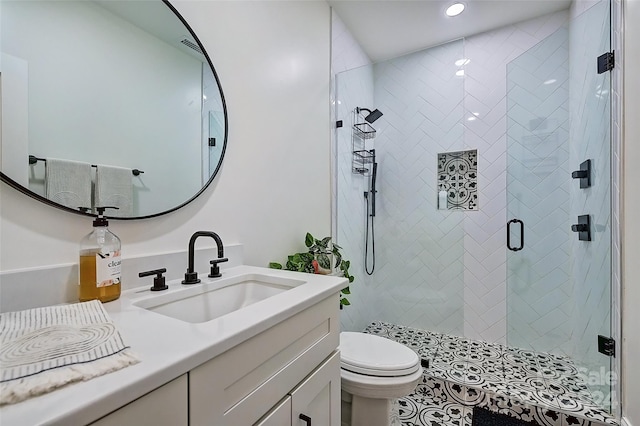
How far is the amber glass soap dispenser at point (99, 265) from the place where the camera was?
75 centimetres

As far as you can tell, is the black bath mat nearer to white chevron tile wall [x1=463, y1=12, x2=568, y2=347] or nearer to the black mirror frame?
white chevron tile wall [x1=463, y1=12, x2=568, y2=347]

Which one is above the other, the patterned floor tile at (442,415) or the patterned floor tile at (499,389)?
the patterned floor tile at (499,389)

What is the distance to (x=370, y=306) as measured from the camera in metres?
2.61

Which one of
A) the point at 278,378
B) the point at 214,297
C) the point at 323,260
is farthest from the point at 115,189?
the point at 323,260

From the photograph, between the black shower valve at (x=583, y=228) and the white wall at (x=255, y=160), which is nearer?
the white wall at (x=255, y=160)

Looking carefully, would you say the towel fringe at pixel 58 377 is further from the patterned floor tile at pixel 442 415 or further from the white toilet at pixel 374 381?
the patterned floor tile at pixel 442 415

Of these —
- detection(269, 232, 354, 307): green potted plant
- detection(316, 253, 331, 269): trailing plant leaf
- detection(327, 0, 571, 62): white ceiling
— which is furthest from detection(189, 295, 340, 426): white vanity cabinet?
detection(327, 0, 571, 62): white ceiling

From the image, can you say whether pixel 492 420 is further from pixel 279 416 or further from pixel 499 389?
pixel 279 416

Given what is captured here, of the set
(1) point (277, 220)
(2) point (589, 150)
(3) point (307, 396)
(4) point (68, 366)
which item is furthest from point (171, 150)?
(2) point (589, 150)

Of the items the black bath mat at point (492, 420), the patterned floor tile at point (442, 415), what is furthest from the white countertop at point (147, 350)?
the black bath mat at point (492, 420)

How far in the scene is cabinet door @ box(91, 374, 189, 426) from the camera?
404 mm

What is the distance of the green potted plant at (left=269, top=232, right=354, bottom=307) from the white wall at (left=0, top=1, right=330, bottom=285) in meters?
0.07

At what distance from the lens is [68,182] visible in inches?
31.3

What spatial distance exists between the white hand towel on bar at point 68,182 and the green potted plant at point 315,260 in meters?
0.84
